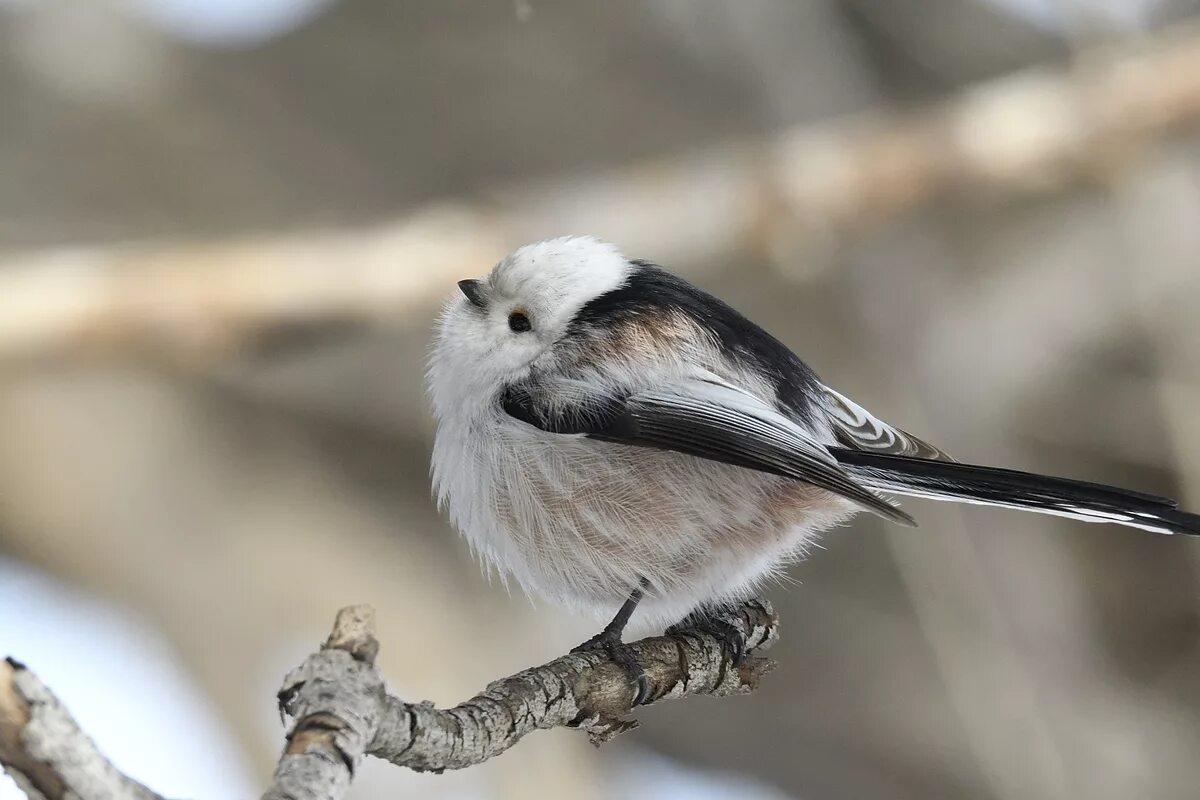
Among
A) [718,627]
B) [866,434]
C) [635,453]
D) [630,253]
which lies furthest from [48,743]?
[630,253]

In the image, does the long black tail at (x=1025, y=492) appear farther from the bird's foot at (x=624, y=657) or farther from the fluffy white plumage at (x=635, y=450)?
the bird's foot at (x=624, y=657)

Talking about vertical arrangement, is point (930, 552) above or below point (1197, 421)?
below

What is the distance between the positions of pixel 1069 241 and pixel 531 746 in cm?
221

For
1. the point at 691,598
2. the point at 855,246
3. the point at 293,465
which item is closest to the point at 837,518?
the point at 691,598

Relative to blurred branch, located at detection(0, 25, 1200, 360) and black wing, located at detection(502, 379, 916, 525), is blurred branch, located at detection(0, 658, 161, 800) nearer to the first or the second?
black wing, located at detection(502, 379, 916, 525)

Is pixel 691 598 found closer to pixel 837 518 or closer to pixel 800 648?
pixel 837 518

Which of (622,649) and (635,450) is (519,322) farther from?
(622,649)

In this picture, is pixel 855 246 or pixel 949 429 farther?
pixel 855 246

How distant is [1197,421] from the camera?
2.87 meters

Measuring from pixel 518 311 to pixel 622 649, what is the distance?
1.93 feet

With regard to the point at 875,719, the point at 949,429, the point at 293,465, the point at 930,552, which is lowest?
the point at 293,465

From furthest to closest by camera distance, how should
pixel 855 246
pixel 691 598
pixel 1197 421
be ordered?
pixel 855 246
pixel 1197 421
pixel 691 598

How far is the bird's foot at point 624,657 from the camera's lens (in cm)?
153

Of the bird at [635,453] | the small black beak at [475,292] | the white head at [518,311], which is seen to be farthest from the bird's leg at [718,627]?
the small black beak at [475,292]
